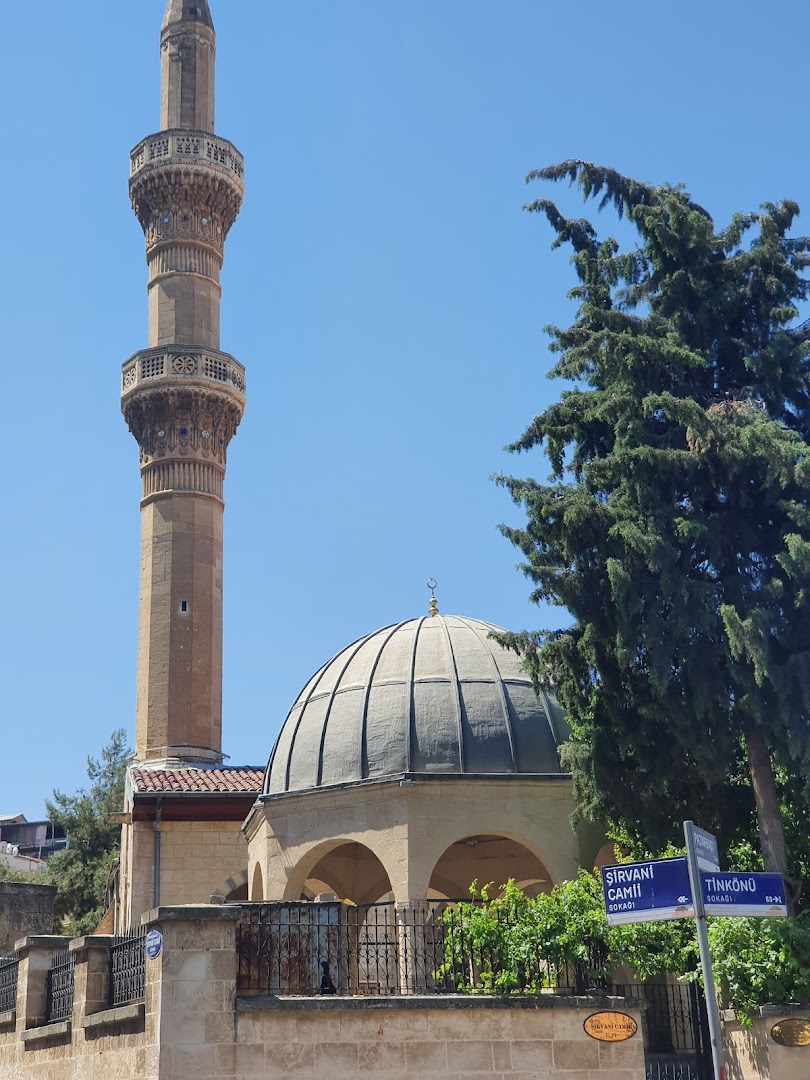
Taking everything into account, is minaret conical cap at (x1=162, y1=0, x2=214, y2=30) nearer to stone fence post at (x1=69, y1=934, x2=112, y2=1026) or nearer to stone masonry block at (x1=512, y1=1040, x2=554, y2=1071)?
stone fence post at (x1=69, y1=934, x2=112, y2=1026)

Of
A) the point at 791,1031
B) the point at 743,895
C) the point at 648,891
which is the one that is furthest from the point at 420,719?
the point at 743,895

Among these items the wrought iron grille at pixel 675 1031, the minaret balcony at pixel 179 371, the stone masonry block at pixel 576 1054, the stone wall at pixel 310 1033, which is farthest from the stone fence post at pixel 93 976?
the minaret balcony at pixel 179 371

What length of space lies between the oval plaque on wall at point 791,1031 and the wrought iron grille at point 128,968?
5.89 metres

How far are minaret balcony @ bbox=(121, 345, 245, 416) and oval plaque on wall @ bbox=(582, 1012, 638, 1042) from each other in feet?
74.3

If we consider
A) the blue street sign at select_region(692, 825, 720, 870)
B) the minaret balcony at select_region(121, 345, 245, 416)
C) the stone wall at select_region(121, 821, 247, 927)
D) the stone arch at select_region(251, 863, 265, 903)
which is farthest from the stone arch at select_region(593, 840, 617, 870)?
the minaret balcony at select_region(121, 345, 245, 416)

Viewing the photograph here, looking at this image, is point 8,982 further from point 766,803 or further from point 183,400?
point 183,400

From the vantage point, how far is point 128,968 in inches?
478

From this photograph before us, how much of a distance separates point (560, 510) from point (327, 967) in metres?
5.79

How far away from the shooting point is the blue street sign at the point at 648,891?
8.39 m

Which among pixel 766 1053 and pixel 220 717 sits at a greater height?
pixel 220 717

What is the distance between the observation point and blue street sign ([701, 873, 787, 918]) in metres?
8.23

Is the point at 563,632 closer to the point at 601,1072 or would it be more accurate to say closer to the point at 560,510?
the point at 560,510

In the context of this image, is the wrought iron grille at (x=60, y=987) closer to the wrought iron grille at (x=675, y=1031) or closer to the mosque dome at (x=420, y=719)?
the mosque dome at (x=420, y=719)

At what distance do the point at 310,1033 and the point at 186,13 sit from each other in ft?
102
